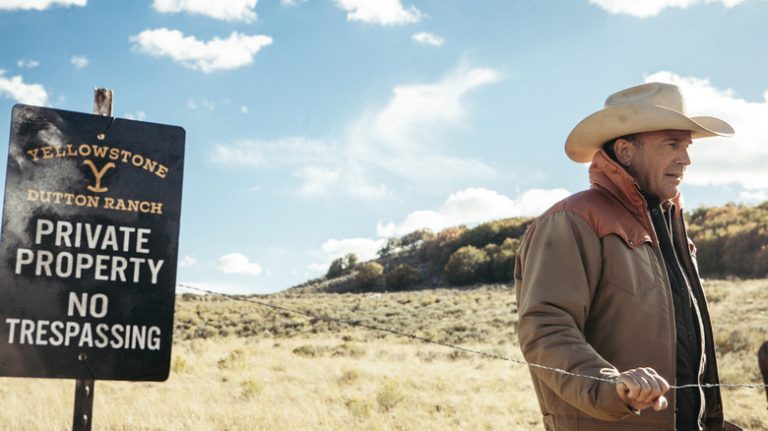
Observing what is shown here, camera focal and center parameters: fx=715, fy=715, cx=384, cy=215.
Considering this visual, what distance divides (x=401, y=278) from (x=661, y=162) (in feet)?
150

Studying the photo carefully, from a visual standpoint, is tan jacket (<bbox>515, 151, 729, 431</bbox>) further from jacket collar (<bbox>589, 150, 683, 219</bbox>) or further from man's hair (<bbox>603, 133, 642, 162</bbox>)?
man's hair (<bbox>603, 133, 642, 162</bbox>)

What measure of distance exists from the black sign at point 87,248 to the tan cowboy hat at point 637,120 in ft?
9.23

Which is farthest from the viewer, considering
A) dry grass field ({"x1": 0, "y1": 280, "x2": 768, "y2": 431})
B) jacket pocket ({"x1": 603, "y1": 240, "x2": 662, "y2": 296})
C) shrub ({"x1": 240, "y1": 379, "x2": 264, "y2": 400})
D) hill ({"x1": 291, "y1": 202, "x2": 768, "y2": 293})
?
hill ({"x1": 291, "y1": 202, "x2": 768, "y2": 293})

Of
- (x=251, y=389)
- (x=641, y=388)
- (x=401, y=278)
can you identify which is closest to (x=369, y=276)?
(x=401, y=278)

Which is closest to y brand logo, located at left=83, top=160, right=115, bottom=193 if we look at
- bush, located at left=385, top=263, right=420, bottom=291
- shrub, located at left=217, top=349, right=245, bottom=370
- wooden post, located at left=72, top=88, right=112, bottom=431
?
wooden post, located at left=72, top=88, right=112, bottom=431

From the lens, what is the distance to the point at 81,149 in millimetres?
4609

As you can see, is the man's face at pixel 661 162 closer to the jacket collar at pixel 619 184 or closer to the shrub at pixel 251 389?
the jacket collar at pixel 619 184

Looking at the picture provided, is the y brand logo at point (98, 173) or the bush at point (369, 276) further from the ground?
the bush at point (369, 276)

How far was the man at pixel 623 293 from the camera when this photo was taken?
7.79 ft

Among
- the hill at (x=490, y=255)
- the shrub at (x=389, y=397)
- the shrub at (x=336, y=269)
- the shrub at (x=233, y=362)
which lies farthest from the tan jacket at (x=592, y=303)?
the shrub at (x=336, y=269)

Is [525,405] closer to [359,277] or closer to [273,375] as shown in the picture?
[273,375]

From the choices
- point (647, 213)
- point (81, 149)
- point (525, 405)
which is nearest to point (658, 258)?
point (647, 213)

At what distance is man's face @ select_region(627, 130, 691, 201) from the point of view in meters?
2.86

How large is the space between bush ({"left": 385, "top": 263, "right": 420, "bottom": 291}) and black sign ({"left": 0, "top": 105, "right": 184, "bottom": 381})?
143ft
